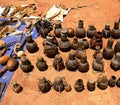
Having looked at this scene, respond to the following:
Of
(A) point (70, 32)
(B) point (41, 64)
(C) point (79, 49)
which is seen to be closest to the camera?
(B) point (41, 64)

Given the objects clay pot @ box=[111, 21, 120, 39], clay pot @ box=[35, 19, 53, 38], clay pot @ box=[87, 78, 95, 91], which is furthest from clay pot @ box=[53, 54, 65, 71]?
clay pot @ box=[111, 21, 120, 39]

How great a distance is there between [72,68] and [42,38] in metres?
2.36

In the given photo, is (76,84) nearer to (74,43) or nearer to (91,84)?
(91,84)

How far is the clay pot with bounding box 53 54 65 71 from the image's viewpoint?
7.35 m

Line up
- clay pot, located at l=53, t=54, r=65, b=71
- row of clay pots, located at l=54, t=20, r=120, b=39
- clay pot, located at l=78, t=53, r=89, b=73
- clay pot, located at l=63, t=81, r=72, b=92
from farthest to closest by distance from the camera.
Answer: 1. row of clay pots, located at l=54, t=20, r=120, b=39
2. clay pot, located at l=53, t=54, r=65, b=71
3. clay pot, located at l=78, t=53, r=89, b=73
4. clay pot, located at l=63, t=81, r=72, b=92

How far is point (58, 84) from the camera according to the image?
270 inches

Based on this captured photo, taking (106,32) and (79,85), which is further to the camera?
(106,32)

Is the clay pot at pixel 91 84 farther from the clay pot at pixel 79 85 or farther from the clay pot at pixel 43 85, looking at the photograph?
the clay pot at pixel 43 85

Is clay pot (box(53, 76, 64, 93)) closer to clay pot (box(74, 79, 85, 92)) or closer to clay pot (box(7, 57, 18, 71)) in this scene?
clay pot (box(74, 79, 85, 92))

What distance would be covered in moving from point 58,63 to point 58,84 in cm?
87

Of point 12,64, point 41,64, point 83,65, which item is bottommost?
point 83,65

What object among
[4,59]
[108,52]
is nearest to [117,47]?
[108,52]

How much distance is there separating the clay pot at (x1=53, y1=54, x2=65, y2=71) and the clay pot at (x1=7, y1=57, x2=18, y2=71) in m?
1.43

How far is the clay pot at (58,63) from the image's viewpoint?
7.35m
